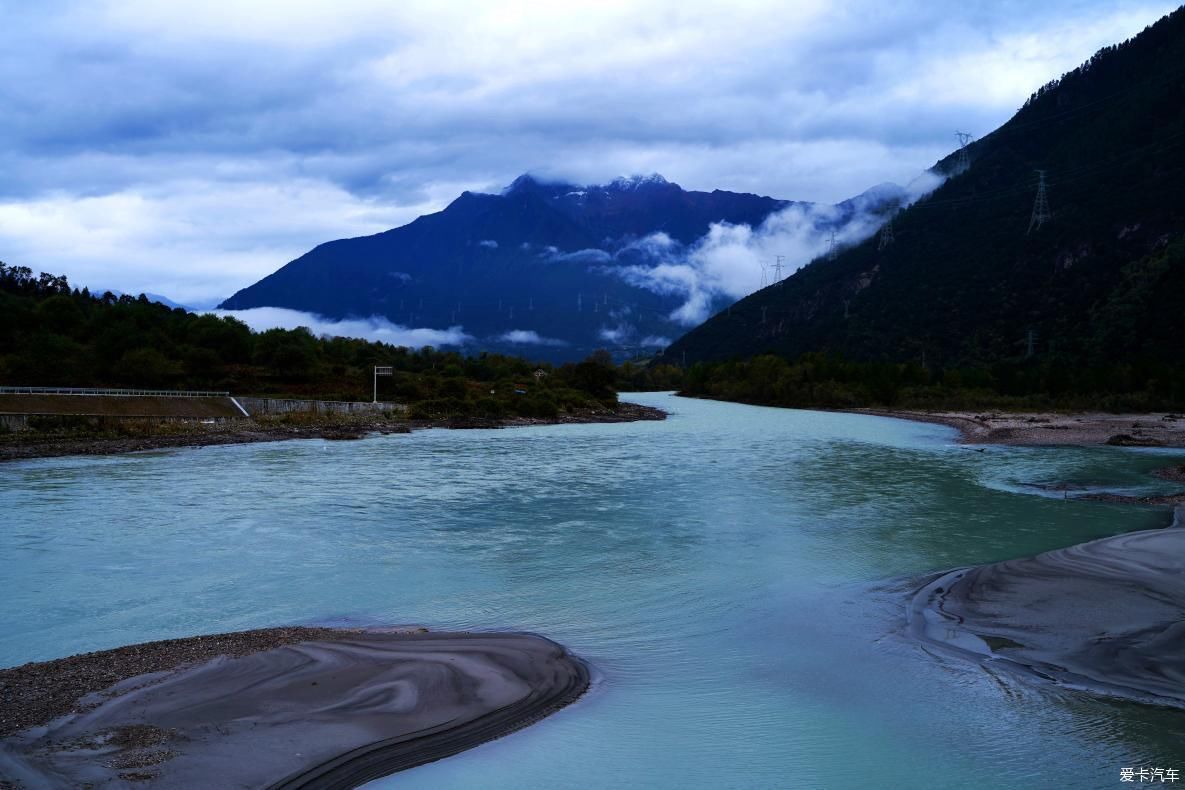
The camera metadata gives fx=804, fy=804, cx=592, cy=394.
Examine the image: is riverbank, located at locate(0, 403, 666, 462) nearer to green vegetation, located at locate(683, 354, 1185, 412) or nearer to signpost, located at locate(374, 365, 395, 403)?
signpost, located at locate(374, 365, 395, 403)

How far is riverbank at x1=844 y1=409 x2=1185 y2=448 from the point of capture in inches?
1812

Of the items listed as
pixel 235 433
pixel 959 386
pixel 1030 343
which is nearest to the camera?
pixel 235 433

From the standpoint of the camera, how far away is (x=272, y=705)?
8328mm

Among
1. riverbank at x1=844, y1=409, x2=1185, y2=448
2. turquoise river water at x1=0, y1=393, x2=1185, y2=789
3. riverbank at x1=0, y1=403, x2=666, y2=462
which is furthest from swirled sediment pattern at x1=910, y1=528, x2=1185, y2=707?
riverbank at x1=0, y1=403, x2=666, y2=462

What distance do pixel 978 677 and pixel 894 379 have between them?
97.0 m

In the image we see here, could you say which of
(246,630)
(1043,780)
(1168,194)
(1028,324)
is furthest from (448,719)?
(1168,194)

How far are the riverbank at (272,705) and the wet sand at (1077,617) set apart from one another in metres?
5.78

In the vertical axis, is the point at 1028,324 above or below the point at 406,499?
above

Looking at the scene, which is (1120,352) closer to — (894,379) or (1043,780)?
(894,379)

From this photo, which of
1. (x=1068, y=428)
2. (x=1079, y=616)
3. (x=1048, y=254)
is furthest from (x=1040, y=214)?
(x=1079, y=616)

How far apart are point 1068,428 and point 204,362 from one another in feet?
228

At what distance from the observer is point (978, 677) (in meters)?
9.95

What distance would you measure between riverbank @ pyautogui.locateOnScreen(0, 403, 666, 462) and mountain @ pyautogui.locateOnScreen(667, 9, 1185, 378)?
61.6m

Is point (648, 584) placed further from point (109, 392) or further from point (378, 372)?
point (378, 372)
